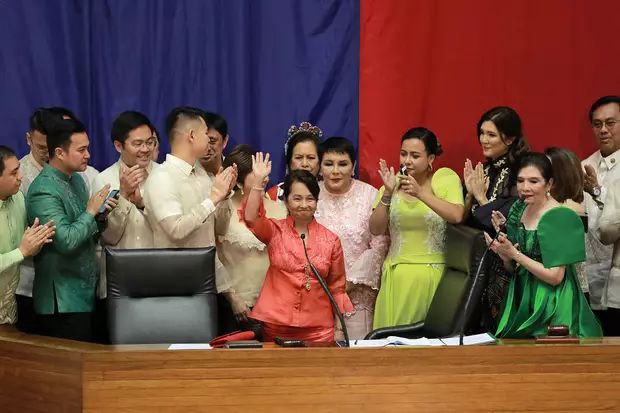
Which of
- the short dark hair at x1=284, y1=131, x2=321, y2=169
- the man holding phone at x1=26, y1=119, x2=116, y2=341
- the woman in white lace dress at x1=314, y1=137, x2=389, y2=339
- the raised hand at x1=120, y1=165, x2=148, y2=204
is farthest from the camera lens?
the short dark hair at x1=284, y1=131, x2=321, y2=169

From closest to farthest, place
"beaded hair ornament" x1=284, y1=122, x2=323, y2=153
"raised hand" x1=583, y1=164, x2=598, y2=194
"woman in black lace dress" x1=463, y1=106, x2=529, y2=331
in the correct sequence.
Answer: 1. "woman in black lace dress" x1=463, y1=106, x2=529, y2=331
2. "raised hand" x1=583, y1=164, x2=598, y2=194
3. "beaded hair ornament" x1=284, y1=122, x2=323, y2=153

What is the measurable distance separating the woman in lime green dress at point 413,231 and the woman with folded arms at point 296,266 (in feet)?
1.45

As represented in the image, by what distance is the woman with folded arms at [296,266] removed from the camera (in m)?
4.20

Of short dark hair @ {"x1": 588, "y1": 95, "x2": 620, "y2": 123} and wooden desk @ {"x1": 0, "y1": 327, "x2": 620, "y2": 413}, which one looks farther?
short dark hair @ {"x1": 588, "y1": 95, "x2": 620, "y2": 123}

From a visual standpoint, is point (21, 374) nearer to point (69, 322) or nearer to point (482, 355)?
point (69, 322)

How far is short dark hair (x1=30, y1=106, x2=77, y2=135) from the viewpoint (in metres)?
4.72

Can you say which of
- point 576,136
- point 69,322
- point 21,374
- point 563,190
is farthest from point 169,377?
point 576,136

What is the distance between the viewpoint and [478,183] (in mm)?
4605

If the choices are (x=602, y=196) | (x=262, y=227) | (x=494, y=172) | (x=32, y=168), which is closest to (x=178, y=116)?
(x=262, y=227)

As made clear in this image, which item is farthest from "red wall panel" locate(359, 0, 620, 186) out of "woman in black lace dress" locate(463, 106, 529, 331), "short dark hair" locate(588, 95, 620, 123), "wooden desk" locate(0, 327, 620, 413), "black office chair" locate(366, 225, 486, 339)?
"wooden desk" locate(0, 327, 620, 413)

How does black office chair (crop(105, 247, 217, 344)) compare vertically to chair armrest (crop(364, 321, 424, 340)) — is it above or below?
above

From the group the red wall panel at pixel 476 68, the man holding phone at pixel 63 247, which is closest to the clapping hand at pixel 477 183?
the red wall panel at pixel 476 68

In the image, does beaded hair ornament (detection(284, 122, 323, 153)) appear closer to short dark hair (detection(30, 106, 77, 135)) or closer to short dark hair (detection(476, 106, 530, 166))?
short dark hair (detection(476, 106, 530, 166))

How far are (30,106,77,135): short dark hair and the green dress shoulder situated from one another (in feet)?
6.98
